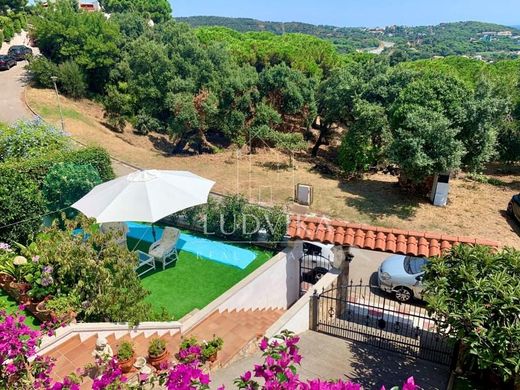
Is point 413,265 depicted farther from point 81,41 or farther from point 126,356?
point 81,41

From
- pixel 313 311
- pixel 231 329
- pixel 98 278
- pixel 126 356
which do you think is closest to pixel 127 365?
pixel 126 356

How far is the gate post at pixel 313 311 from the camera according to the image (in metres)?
7.88

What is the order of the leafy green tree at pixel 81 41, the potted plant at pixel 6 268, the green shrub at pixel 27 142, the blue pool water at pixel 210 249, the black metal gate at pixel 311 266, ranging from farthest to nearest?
the leafy green tree at pixel 81 41
the green shrub at pixel 27 142
the black metal gate at pixel 311 266
the blue pool water at pixel 210 249
the potted plant at pixel 6 268

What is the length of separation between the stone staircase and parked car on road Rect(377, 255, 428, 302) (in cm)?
345

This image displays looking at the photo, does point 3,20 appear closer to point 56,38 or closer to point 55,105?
point 56,38

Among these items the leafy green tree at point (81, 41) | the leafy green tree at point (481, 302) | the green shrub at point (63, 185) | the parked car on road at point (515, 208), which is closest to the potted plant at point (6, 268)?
the green shrub at point (63, 185)

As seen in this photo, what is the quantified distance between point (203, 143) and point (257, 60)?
664 inches

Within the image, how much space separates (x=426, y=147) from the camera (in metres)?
15.2

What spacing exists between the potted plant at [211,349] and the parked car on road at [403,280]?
5434 mm

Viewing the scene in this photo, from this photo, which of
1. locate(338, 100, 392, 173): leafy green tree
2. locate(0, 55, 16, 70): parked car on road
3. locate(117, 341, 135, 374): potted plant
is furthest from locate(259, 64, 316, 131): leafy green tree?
locate(0, 55, 16, 70): parked car on road

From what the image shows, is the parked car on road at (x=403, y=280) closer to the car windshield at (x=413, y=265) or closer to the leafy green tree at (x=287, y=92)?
the car windshield at (x=413, y=265)

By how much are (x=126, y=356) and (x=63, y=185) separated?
6.28 metres

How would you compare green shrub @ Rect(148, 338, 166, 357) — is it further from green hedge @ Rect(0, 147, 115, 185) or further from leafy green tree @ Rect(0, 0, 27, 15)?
leafy green tree @ Rect(0, 0, 27, 15)

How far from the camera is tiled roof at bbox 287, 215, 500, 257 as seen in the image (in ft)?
24.9
